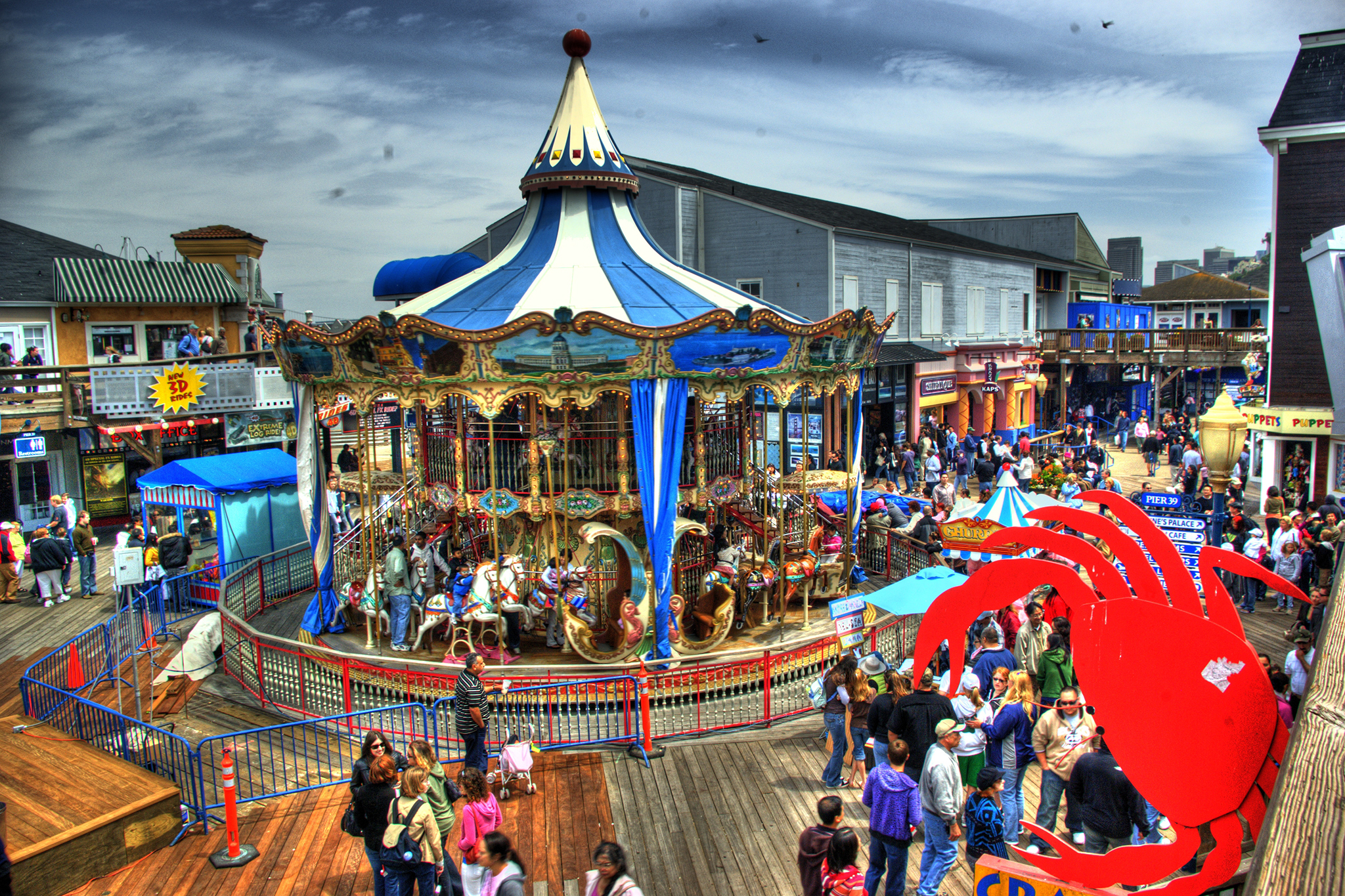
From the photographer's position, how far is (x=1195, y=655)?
14.9 ft

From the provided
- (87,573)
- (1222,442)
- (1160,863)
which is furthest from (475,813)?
(1222,442)

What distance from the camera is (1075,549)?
613 cm

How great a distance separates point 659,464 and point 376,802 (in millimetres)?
5693

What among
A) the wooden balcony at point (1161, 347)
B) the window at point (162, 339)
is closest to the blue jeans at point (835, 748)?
the window at point (162, 339)

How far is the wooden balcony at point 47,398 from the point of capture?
18.4 m

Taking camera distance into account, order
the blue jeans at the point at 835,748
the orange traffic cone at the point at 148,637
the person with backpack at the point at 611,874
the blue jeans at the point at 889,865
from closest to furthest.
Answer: the person with backpack at the point at 611,874 → the blue jeans at the point at 889,865 → the blue jeans at the point at 835,748 → the orange traffic cone at the point at 148,637

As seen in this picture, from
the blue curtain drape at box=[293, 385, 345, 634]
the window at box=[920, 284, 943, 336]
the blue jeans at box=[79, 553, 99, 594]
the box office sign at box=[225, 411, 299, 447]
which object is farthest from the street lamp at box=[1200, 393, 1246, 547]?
the blue jeans at box=[79, 553, 99, 594]

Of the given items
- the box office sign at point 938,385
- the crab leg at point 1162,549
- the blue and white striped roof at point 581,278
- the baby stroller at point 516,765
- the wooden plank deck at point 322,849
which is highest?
the blue and white striped roof at point 581,278

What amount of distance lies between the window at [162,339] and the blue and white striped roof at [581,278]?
14.8 meters

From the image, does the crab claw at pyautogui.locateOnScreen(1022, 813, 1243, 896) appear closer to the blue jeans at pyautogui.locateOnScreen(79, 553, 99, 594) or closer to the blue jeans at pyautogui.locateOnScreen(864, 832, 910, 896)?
the blue jeans at pyautogui.locateOnScreen(864, 832, 910, 896)

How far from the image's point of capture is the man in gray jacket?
6.20 metres

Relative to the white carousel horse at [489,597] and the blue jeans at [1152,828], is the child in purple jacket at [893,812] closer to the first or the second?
the blue jeans at [1152,828]

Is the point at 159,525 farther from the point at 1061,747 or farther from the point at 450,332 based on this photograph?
the point at 1061,747

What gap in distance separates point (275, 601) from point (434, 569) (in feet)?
12.2
